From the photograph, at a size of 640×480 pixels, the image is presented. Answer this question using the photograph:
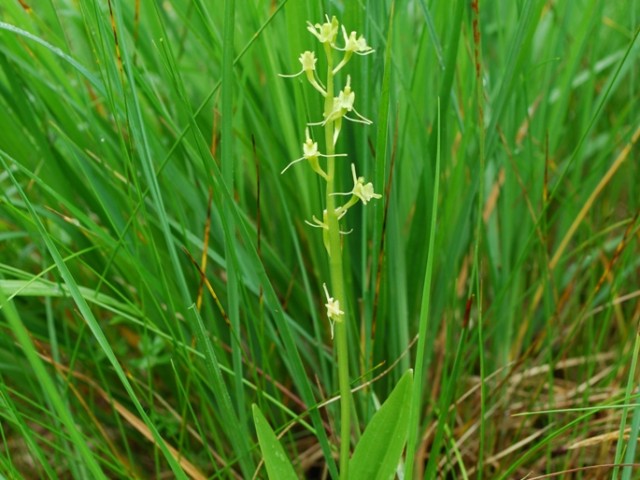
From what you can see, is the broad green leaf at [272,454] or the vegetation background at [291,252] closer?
the broad green leaf at [272,454]

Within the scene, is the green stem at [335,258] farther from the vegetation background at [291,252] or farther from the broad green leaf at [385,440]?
the vegetation background at [291,252]

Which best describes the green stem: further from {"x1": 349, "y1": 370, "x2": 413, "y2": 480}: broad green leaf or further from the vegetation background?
the vegetation background

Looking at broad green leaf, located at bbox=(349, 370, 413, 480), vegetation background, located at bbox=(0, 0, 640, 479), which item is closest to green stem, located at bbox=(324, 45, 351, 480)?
broad green leaf, located at bbox=(349, 370, 413, 480)

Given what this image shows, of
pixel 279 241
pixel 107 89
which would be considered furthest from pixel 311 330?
pixel 107 89

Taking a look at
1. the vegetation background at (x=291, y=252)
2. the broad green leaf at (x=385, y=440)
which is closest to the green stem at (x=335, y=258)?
the broad green leaf at (x=385, y=440)

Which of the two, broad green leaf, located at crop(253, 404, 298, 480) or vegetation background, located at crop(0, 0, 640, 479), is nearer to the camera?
broad green leaf, located at crop(253, 404, 298, 480)

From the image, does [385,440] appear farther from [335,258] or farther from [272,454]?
[335,258]

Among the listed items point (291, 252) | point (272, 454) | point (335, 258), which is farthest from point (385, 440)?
point (291, 252)
